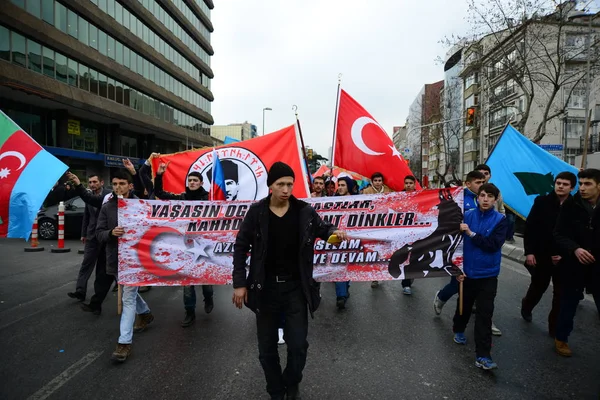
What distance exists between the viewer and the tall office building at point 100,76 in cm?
2095

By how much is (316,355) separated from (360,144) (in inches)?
150

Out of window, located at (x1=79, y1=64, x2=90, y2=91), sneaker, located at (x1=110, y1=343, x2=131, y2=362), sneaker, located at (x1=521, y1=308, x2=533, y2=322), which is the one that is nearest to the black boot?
sneaker, located at (x1=110, y1=343, x2=131, y2=362)

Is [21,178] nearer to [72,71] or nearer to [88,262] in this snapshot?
[88,262]

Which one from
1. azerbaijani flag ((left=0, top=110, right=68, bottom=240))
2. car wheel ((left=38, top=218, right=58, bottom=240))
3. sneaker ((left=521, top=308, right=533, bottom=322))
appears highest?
azerbaijani flag ((left=0, top=110, right=68, bottom=240))

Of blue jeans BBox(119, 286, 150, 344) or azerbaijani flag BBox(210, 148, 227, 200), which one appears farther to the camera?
azerbaijani flag BBox(210, 148, 227, 200)

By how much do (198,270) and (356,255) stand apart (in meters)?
1.98

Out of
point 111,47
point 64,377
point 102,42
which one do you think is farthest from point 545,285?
point 111,47

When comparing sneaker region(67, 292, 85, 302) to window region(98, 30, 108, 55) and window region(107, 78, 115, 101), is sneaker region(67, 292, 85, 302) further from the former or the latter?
window region(98, 30, 108, 55)

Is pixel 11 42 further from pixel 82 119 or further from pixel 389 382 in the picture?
pixel 389 382

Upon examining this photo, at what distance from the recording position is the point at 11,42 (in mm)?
19812

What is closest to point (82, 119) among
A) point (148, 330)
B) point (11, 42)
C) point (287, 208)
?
point (11, 42)

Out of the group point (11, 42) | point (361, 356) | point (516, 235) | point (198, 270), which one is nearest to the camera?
point (361, 356)

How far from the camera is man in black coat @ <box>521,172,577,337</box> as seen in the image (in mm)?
4410

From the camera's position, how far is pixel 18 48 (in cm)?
2025
